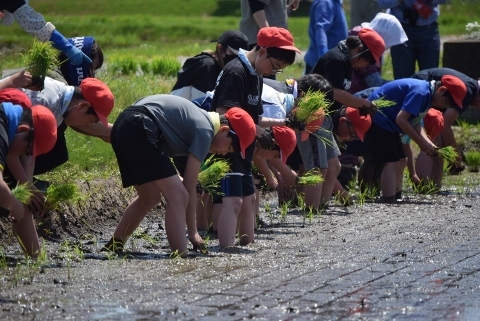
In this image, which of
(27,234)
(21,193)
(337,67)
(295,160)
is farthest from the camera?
(337,67)

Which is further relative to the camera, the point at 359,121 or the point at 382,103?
the point at 382,103

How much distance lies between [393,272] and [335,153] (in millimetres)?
3153

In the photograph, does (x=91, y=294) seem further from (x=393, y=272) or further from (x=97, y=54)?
(x=97, y=54)

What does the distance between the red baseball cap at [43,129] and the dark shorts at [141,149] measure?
2.01ft

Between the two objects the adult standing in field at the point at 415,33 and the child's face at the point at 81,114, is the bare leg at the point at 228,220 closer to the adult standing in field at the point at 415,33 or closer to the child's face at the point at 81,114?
the child's face at the point at 81,114

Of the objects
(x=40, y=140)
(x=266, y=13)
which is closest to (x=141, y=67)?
(x=266, y=13)

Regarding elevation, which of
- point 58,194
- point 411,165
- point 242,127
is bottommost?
point 411,165

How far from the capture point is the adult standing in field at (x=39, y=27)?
8078 millimetres

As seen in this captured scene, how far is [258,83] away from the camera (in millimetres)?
8273

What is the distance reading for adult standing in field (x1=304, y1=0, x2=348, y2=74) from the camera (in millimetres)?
11539

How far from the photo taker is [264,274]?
657 centimetres

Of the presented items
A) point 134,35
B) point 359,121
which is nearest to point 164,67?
point 359,121

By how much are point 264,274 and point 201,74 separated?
114 inches

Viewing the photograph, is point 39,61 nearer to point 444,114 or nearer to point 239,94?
point 239,94
